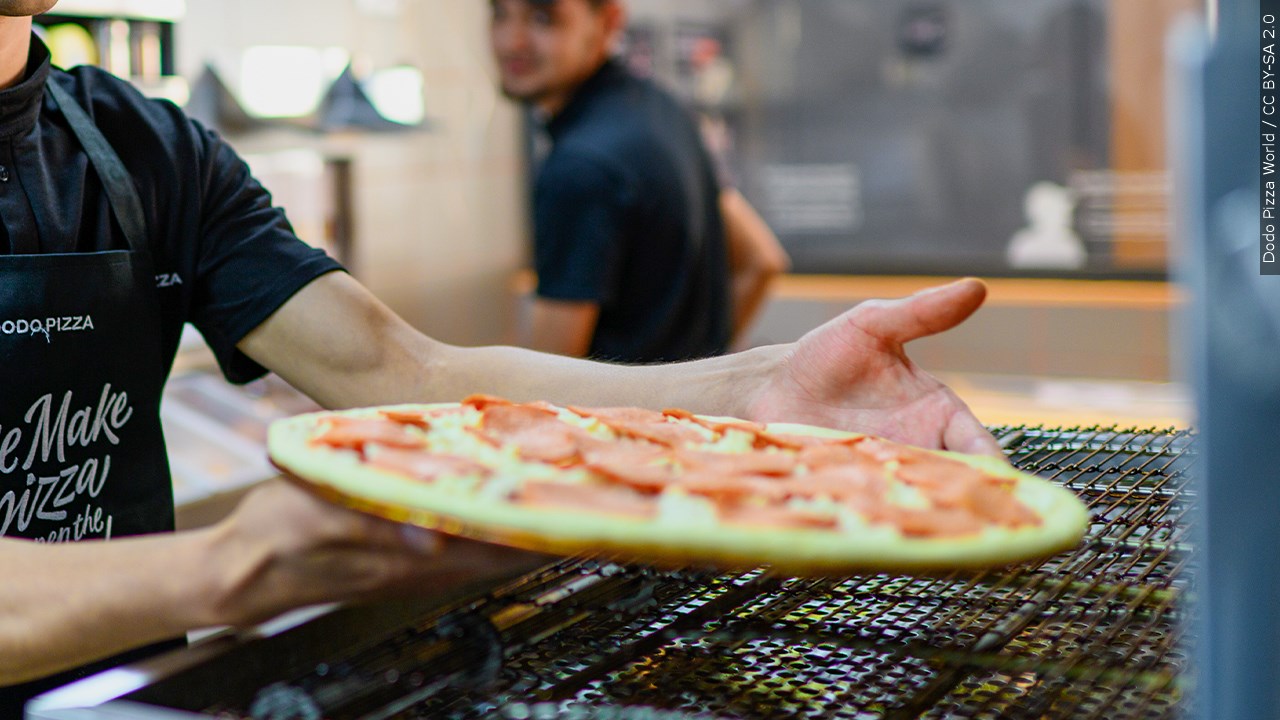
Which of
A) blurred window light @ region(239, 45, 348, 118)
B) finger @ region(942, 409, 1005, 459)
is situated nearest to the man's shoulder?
finger @ region(942, 409, 1005, 459)

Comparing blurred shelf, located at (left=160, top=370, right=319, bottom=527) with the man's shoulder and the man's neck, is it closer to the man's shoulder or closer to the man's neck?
the man's shoulder

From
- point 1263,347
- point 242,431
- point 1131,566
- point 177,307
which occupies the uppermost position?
point 1263,347

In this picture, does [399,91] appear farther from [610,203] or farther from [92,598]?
[92,598]

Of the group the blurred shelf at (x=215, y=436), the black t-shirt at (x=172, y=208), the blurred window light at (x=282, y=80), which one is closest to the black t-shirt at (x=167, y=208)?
the black t-shirt at (x=172, y=208)

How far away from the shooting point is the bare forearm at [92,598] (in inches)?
29.8

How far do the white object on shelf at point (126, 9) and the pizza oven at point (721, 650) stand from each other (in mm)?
2420

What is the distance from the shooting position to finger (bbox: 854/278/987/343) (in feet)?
3.26

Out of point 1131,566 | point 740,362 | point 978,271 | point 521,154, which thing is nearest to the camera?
point 1131,566

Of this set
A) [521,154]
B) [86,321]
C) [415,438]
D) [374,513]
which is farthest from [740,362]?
[521,154]

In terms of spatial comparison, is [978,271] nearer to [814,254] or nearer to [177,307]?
[814,254]

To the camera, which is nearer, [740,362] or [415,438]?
[415,438]

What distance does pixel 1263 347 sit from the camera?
1.55 ft

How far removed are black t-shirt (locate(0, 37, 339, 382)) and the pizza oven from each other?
0.55m

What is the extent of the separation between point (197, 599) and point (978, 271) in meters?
3.61
